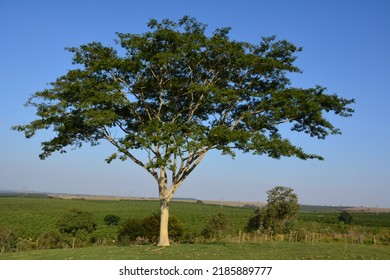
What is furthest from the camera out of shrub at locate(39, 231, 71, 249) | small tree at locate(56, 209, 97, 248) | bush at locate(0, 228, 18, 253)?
small tree at locate(56, 209, 97, 248)

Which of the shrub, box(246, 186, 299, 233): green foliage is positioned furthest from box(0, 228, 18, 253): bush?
box(246, 186, 299, 233): green foliage

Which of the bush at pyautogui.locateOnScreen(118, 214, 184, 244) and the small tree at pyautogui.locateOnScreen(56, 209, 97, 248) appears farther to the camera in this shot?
the small tree at pyautogui.locateOnScreen(56, 209, 97, 248)

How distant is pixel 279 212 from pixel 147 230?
12.0 metres

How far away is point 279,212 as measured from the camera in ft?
122

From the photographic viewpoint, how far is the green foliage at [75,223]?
1714 inches

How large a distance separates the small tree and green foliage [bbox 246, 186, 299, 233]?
62.9 feet

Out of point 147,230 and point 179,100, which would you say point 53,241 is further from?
point 179,100

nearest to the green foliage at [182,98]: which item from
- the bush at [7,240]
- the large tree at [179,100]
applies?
the large tree at [179,100]

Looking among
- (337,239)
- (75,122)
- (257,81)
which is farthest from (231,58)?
(337,239)

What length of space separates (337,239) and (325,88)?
1196 cm

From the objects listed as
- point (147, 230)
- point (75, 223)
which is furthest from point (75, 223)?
point (147, 230)

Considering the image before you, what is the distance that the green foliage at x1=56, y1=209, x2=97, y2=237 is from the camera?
43531mm

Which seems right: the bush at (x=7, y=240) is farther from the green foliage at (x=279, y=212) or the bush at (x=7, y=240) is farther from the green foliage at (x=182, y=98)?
the green foliage at (x=279, y=212)

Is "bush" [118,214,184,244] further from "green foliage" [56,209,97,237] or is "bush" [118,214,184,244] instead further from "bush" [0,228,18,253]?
"green foliage" [56,209,97,237]
